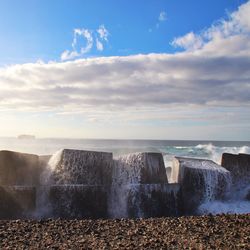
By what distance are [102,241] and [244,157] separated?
5.78m

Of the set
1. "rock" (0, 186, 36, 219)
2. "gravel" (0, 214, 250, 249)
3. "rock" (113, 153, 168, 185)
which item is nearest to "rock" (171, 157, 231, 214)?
"rock" (113, 153, 168, 185)

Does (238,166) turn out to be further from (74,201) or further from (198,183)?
(74,201)

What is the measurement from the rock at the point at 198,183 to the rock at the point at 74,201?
1.80m

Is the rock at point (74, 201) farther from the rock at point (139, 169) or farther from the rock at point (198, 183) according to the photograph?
the rock at point (198, 183)

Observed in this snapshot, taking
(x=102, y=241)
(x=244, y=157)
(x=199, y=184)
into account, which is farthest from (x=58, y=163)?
(x=244, y=157)

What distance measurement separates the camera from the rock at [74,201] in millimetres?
8828

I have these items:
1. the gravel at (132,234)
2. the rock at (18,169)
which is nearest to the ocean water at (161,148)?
the rock at (18,169)

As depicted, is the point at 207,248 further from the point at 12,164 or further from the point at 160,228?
the point at 12,164

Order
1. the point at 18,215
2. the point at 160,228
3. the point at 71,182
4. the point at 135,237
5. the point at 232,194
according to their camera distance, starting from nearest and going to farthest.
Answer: the point at 135,237
the point at 160,228
the point at 18,215
the point at 71,182
the point at 232,194

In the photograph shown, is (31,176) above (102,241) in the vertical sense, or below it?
above

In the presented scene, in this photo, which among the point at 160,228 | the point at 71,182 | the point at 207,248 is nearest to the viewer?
the point at 207,248

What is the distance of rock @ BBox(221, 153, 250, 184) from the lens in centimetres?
1094

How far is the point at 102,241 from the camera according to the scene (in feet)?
20.8

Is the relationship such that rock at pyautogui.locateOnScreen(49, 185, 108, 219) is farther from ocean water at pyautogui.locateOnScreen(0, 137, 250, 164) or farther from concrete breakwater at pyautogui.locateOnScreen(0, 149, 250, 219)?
ocean water at pyautogui.locateOnScreen(0, 137, 250, 164)
